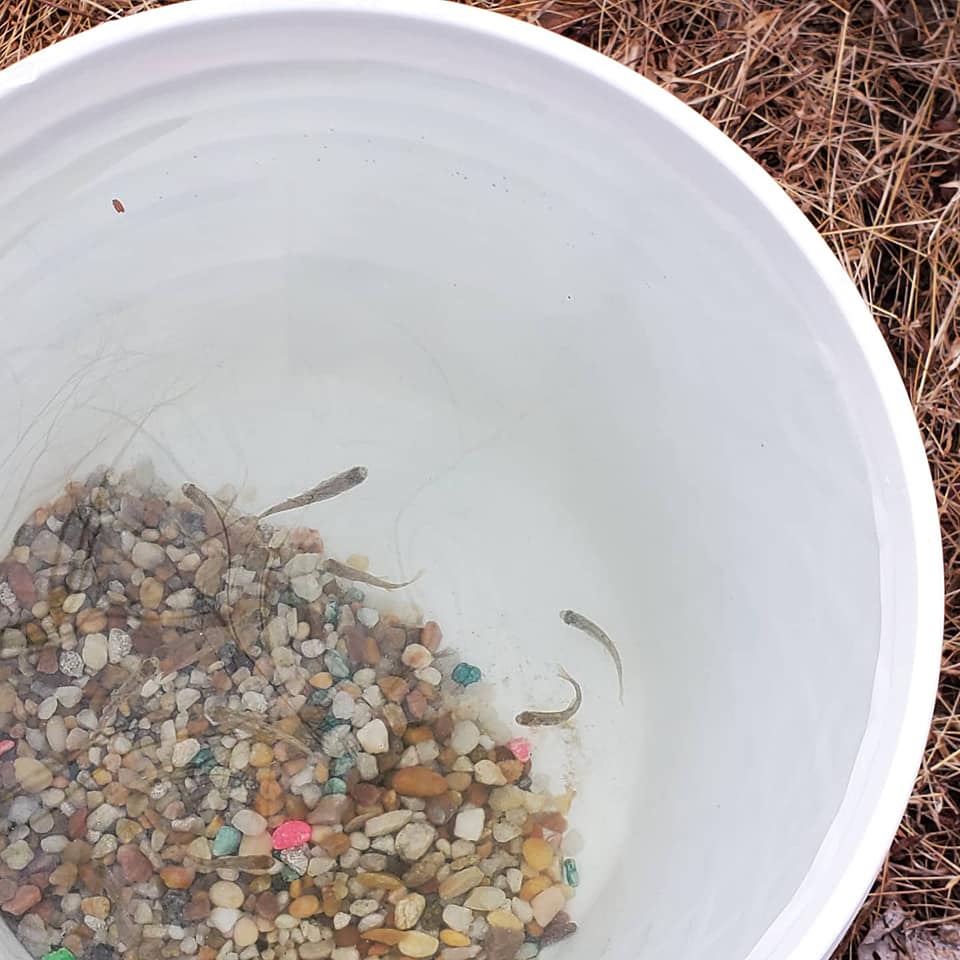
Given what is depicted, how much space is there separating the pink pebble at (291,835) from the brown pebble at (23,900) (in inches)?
7.8

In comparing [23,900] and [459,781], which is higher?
[23,900]

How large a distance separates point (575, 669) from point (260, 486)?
0.35 m

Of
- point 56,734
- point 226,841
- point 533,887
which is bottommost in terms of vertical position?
point 533,887

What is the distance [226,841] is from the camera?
87cm

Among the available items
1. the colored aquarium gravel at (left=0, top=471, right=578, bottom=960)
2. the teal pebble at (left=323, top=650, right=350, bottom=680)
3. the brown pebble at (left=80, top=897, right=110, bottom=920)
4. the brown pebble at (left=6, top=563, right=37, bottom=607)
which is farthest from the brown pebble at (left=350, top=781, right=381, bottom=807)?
the brown pebble at (left=6, top=563, right=37, bottom=607)

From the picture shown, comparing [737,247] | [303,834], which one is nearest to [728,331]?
[737,247]

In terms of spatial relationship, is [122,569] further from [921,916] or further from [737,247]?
[921,916]

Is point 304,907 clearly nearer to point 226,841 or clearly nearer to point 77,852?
point 226,841

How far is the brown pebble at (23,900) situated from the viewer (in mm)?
809

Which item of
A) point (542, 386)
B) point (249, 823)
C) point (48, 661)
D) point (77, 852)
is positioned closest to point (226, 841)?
point (249, 823)

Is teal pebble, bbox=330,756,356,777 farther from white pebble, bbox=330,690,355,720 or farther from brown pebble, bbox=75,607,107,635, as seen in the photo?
brown pebble, bbox=75,607,107,635

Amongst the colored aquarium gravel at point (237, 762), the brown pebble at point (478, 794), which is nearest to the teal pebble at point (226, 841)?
the colored aquarium gravel at point (237, 762)

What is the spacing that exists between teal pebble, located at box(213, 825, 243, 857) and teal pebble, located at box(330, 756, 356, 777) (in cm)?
10

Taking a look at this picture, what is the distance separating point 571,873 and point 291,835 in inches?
9.9
